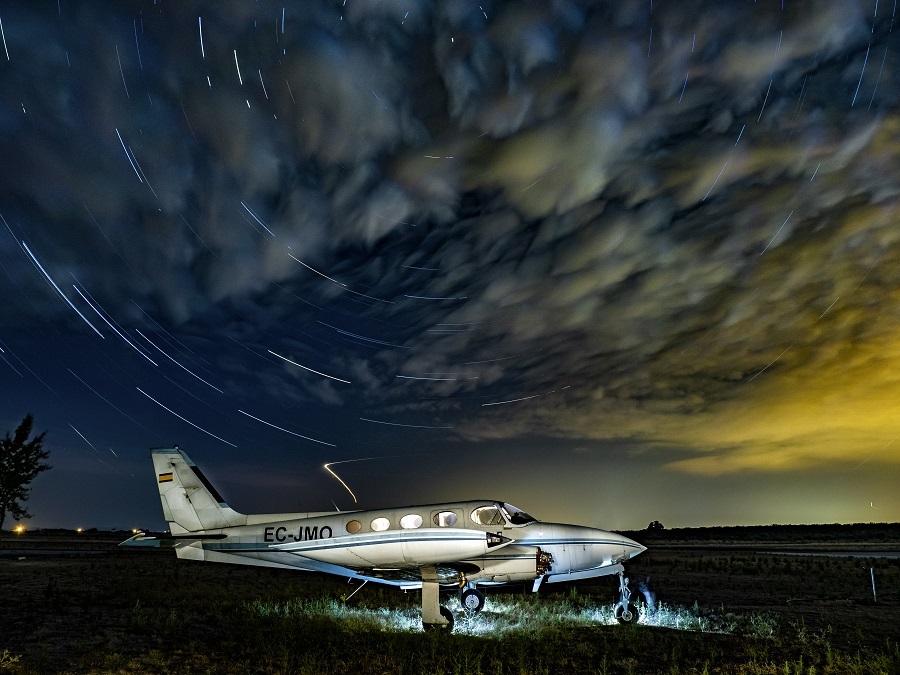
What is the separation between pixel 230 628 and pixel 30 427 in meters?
49.9

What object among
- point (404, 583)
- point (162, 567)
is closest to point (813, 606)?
point (404, 583)

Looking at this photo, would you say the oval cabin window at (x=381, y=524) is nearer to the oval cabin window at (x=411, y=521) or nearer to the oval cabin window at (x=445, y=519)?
the oval cabin window at (x=411, y=521)

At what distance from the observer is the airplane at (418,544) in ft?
56.7

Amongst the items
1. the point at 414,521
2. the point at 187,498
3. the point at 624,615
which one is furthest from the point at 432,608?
the point at 187,498

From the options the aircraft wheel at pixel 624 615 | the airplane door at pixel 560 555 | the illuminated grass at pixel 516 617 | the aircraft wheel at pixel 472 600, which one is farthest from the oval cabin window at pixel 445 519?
the aircraft wheel at pixel 624 615

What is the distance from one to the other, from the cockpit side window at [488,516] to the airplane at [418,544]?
0.03 m

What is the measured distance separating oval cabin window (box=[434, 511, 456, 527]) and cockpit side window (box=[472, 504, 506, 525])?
2.17 ft

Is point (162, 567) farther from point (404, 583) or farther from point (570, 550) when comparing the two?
point (570, 550)

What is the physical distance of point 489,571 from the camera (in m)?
18.1

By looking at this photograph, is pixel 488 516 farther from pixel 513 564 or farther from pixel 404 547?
pixel 404 547

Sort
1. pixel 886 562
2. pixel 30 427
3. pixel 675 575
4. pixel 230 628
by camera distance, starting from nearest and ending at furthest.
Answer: pixel 230 628, pixel 675 575, pixel 886 562, pixel 30 427

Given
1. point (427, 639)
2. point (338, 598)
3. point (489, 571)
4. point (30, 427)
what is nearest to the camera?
point (427, 639)

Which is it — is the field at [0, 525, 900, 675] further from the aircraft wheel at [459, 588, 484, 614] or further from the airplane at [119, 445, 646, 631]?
the airplane at [119, 445, 646, 631]

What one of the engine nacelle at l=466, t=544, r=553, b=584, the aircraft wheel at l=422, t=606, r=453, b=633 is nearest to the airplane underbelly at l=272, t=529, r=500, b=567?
the engine nacelle at l=466, t=544, r=553, b=584
